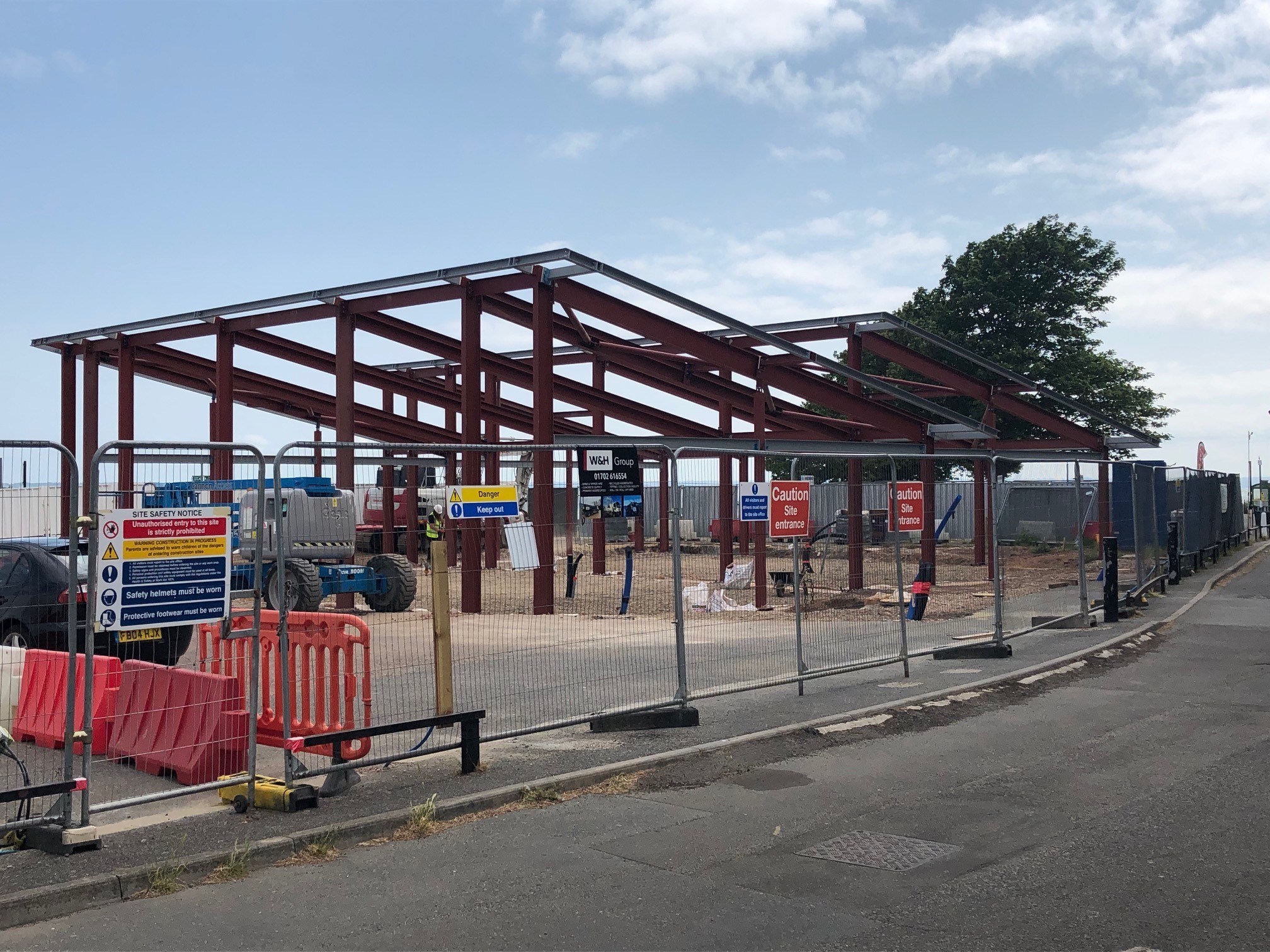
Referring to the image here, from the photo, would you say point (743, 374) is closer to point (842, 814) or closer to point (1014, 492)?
point (842, 814)

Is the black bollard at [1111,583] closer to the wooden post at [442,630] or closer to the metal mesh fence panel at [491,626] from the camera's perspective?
the metal mesh fence panel at [491,626]

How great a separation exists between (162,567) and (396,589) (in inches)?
122

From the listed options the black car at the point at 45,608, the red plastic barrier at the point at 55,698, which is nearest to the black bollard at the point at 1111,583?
the black car at the point at 45,608

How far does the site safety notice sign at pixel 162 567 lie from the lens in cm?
658

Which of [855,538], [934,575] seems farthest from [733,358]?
[855,538]

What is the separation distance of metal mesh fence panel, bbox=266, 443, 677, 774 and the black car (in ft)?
4.08

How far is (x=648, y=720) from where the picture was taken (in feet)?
32.1

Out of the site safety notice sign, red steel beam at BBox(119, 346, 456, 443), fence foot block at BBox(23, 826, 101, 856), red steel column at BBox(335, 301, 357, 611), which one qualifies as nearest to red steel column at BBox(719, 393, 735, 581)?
the site safety notice sign

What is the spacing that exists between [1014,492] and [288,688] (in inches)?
1488

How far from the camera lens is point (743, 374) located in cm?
2266

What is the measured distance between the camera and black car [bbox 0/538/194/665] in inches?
337

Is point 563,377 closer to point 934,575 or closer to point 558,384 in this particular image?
point 558,384

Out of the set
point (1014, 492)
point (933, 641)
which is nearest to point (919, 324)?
point (1014, 492)

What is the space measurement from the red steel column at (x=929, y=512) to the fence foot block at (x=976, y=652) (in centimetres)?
95
